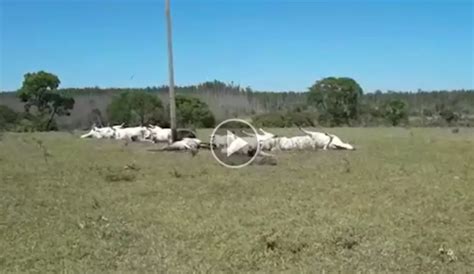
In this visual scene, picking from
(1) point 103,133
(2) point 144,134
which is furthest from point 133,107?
(2) point 144,134

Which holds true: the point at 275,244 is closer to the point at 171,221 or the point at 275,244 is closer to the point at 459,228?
the point at 171,221

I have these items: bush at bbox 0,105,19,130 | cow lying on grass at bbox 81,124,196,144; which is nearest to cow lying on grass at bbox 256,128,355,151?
cow lying on grass at bbox 81,124,196,144

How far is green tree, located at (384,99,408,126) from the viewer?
33.6m

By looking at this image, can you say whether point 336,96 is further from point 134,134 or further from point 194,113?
point 134,134

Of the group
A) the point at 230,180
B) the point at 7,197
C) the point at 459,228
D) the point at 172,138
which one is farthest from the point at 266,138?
the point at 459,228

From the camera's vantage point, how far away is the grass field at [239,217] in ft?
13.8

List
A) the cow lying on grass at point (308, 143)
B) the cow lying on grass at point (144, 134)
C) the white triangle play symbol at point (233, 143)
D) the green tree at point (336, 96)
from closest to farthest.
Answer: the white triangle play symbol at point (233, 143)
the cow lying on grass at point (308, 143)
the cow lying on grass at point (144, 134)
the green tree at point (336, 96)

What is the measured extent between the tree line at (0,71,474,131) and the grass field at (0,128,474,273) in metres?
12.2

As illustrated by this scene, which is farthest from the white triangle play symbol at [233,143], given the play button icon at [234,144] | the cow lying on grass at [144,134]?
the cow lying on grass at [144,134]

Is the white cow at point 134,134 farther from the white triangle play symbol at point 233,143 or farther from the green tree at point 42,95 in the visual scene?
the green tree at point 42,95

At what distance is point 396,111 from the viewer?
3459 cm

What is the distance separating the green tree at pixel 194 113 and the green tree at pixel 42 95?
23.3 ft

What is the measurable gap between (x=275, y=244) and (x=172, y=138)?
993cm

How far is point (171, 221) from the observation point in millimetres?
5512
